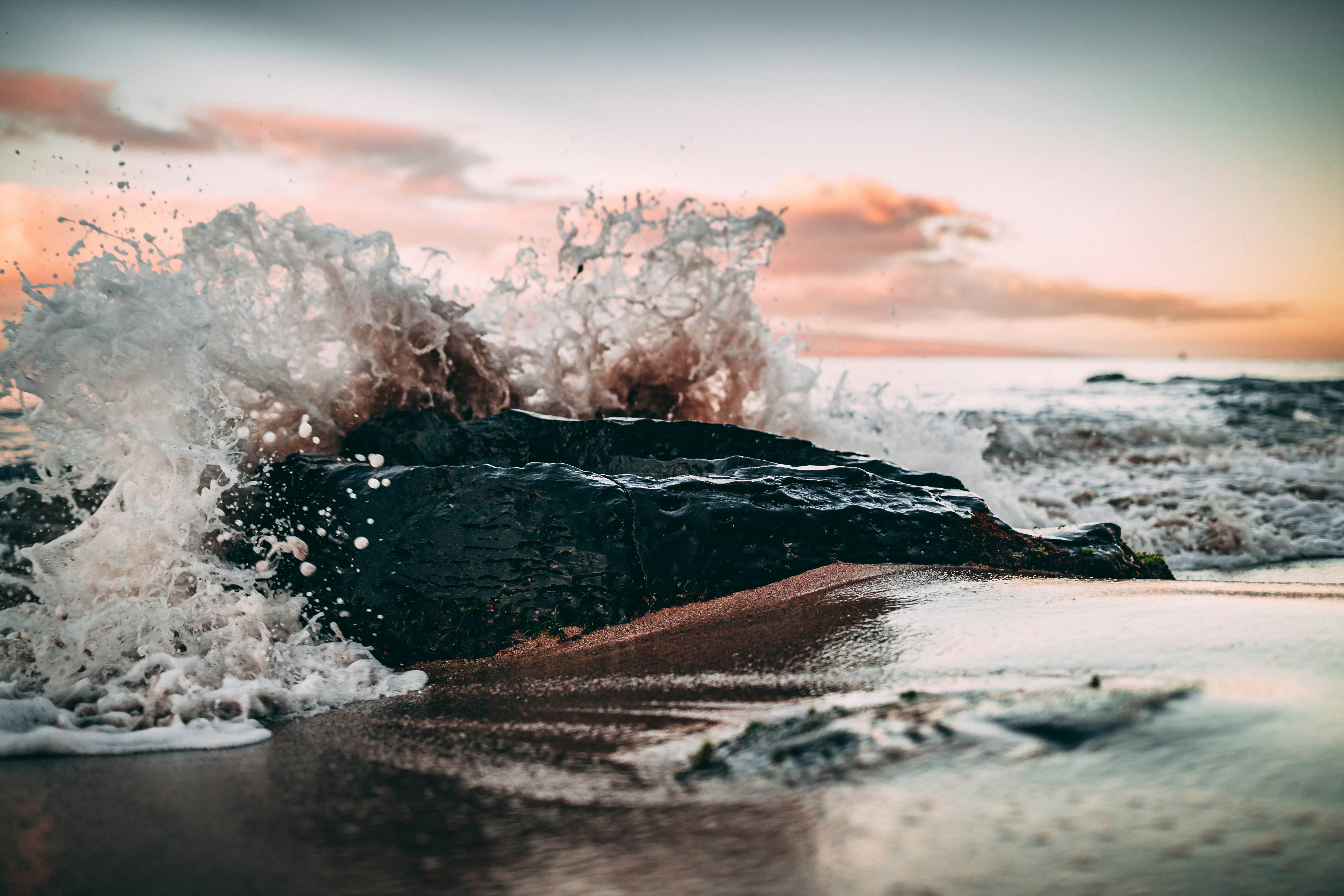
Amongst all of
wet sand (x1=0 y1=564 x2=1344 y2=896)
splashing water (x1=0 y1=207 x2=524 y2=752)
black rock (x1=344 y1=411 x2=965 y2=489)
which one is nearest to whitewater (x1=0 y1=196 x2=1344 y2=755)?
splashing water (x1=0 y1=207 x2=524 y2=752)

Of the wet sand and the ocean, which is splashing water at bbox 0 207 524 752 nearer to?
the ocean

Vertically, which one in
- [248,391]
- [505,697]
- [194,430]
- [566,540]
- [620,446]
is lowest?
[505,697]

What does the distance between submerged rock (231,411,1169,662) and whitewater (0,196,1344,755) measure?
0.41ft

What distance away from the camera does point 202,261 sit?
4.71 m

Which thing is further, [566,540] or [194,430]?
[194,430]

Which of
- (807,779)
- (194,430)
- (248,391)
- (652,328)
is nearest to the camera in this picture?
(807,779)

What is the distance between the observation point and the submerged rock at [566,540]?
114 inches

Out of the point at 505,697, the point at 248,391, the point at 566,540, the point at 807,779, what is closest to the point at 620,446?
the point at 566,540

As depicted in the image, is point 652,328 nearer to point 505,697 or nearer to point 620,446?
point 620,446

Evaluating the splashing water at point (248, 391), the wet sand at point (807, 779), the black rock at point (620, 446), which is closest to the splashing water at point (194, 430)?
the splashing water at point (248, 391)

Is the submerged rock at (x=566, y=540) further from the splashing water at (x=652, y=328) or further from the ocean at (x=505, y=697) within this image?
the splashing water at (x=652, y=328)

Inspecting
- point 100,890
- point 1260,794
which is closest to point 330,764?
point 100,890

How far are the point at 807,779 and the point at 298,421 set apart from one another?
4210 millimetres

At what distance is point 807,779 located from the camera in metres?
1.47
